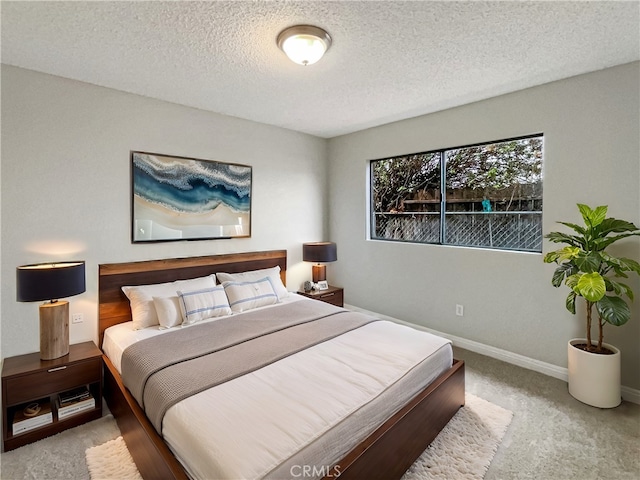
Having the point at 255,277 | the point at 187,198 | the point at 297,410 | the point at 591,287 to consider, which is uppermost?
the point at 187,198

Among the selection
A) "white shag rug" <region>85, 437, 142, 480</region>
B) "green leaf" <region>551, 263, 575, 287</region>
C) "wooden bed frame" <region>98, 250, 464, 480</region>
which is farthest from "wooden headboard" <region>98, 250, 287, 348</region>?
"green leaf" <region>551, 263, 575, 287</region>

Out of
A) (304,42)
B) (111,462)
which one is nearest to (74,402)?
(111,462)

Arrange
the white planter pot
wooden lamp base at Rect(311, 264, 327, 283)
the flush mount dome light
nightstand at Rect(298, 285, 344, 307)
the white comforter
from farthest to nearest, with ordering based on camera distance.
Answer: wooden lamp base at Rect(311, 264, 327, 283) < nightstand at Rect(298, 285, 344, 307) < the white planter pot < the flush mount dome light < the white comforter

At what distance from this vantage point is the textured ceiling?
1.85m

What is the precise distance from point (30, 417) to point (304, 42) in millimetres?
3104

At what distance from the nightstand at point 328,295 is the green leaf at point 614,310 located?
2.64 metres

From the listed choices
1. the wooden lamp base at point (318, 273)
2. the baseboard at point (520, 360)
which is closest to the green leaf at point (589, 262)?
the baseboard at point (520, 360)

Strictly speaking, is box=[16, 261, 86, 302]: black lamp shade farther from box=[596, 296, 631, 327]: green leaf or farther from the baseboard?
box=[596, 296, 631, 327]: green leaf

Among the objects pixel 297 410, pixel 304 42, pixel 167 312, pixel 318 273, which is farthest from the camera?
pixel 318 273

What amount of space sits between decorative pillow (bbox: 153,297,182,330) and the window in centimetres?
275

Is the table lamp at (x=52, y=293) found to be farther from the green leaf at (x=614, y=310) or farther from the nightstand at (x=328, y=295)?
the green leaf at (x=614, y=310)

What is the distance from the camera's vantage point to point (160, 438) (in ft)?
5.36

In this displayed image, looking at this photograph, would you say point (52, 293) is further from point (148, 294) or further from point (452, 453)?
point (452, 453)

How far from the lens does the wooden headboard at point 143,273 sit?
2.88 metres
